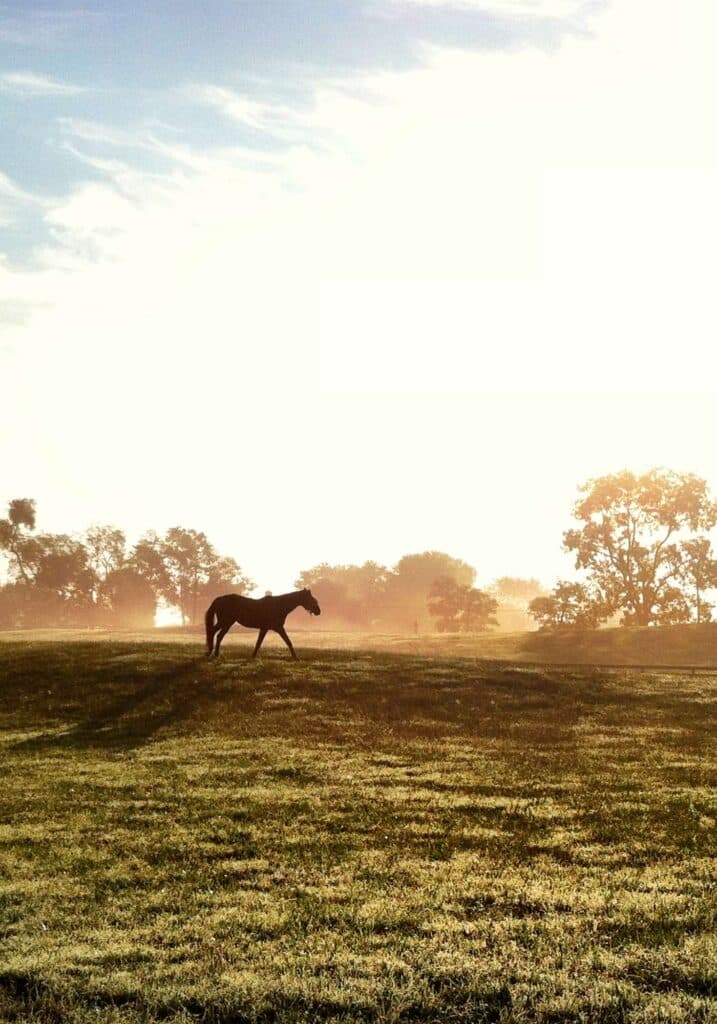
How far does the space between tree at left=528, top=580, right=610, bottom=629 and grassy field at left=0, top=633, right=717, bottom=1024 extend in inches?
2325

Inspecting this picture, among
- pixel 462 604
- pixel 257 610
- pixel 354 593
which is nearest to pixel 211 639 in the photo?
pixel 257 610

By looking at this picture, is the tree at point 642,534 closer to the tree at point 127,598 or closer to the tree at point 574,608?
the tree at point 574,608

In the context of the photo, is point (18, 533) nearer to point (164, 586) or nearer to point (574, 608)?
point (164, 586)

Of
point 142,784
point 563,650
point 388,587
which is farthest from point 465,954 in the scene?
point 388,587

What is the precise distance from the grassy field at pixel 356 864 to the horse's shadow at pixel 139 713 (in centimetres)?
16

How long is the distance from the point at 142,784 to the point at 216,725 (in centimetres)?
861

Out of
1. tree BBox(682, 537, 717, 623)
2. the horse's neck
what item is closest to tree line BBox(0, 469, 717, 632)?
tree BBox(682, 537, 717, 623)

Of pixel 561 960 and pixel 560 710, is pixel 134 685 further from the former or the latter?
pixel 561 960

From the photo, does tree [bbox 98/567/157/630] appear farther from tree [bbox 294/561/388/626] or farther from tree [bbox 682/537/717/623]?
tree [bbox 682/537/717/623]

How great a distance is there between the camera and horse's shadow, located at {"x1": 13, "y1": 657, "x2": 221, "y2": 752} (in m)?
26.3

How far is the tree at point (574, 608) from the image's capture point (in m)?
89.6

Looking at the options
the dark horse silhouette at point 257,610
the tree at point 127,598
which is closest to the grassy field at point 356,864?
the dark horse silhouette at point 257,610

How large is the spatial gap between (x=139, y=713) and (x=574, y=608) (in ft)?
219

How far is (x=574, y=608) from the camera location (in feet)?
296
